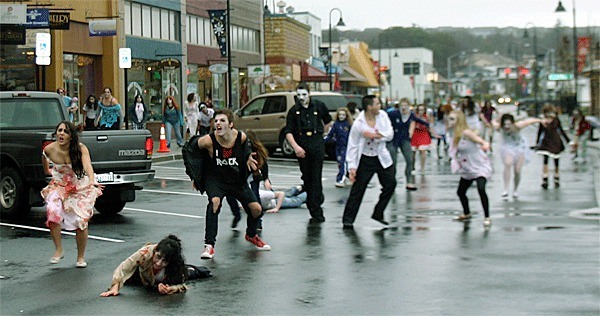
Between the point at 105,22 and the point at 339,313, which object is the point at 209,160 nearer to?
the point at 339,313

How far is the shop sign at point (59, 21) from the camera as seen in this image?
2931cm

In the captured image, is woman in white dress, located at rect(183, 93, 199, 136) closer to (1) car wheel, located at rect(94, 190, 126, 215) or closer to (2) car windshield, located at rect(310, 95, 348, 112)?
(2) car windshield, located at rect(310, 95, 348, 112)

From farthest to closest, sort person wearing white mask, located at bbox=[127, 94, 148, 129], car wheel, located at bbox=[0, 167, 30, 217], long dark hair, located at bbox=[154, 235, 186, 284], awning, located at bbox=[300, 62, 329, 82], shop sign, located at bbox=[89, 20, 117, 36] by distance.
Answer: awning, located at bbox=[300, 62, 329, 82]
person wearing white mask, located at bbox=[127, 94, 148, 129]
shop sign, located at bbox=[89, 20, 117, 36]
car wheel, located at bbox=[0, 167, 30, 217]
long dark hair, located at bbox=[154, 235, 186, 284]

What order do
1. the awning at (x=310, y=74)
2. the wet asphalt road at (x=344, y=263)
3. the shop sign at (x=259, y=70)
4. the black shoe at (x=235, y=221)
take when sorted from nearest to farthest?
1. the wet asphalt road at (x=344, y=263)
2. the black shoe at (x=235, y=221)
3. the shop sign at (x=259, y=70)
4. the awning at (x=310, y=74)

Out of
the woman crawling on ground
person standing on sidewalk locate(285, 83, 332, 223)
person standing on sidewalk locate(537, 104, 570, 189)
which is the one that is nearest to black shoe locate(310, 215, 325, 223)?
person standing on sidewalk locate(285, 83, 332, 223)

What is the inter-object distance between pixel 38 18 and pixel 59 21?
7.05ft

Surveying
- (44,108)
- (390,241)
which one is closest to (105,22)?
(44,108)

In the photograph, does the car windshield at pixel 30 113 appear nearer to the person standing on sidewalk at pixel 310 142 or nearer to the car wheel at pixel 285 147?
the person standing on sidewalk at pixel 310 142

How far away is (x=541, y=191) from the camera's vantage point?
19.6m

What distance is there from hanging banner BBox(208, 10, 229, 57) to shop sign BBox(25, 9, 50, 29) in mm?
15770

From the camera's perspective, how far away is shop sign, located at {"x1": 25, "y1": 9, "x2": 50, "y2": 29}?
89.1 ft

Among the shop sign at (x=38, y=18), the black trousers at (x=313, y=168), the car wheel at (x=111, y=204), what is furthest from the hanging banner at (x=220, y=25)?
the black trousers at (x=313, y=168)

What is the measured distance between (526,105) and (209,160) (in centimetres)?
9834

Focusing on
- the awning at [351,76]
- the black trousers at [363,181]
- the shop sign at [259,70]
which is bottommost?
the black trousers at [363,181]
